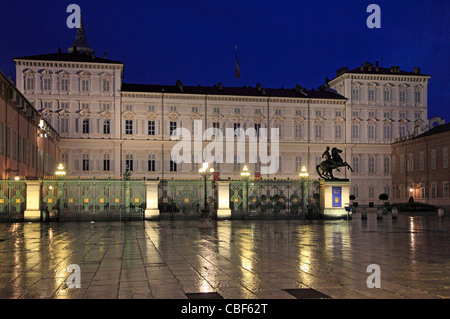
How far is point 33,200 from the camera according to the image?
26.2 m

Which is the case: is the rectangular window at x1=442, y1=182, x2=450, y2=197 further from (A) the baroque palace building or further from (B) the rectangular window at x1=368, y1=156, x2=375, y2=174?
(B) the rectangular window at x1=368, y1=156, x2=375, y2=174

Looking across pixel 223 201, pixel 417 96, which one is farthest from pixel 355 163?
pixel 223 201

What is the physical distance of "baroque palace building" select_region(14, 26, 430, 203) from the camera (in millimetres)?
57875

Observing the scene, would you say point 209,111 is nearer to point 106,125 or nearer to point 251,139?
point 251,139

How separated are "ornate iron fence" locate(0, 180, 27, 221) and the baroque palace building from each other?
104 ft

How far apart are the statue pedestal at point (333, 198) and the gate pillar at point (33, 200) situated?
49.8 feet

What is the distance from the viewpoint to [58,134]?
5494 cm

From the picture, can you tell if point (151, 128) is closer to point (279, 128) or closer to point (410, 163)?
point (279, 128)

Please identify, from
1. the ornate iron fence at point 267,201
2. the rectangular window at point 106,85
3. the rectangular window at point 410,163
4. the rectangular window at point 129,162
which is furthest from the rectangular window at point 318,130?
the ornate iron fence at point 267,201

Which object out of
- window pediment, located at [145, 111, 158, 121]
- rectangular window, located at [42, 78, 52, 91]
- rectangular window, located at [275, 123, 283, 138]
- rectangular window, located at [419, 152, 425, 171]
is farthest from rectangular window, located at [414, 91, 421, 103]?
rectangular window, located at [42, 78, 52, 91]

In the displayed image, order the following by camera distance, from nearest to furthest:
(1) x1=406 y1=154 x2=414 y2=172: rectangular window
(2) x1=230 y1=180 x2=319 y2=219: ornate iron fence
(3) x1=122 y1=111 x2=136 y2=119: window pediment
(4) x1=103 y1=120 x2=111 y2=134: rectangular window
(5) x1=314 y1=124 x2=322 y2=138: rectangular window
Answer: (2) x1=230 y1=180 x2=319 y2=219: ornate iron fence, (4) x1=103 y1=120 x2=111 y2=134: rectangular window, (3) x1=122 y1=111 x2=136 y2=119: window pediment, (1) x1=406 y1=154 x2=414 y2=172: rectangular window, (5) x1=314 y1=124 x2=322 y2=138: rectangular window

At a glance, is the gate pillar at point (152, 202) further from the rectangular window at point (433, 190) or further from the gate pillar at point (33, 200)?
the rectangular window at point (433, 190)

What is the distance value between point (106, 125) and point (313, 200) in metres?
34.8
